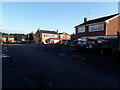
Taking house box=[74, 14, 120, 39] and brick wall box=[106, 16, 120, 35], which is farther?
brick wall box=[106, 16, 120, 35]

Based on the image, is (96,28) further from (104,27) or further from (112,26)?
(112,26)

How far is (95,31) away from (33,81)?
23225mm

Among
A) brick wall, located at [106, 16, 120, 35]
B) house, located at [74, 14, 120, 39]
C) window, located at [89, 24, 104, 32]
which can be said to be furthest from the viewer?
window, located at [89, 24, 104, 32]

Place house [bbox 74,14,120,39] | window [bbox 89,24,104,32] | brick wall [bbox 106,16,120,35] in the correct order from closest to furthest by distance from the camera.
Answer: house [bbox 74,14,120,39], brick wall [bbox 106,16,120,35], window [bbox 89,24,104,32]

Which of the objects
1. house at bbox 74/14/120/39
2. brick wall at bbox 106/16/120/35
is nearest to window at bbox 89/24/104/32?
house at bbox 74/14/120/39

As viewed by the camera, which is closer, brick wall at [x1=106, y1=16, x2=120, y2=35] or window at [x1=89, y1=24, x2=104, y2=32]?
brick wall at [x1=106, y1=16, x2=120, y2=35]

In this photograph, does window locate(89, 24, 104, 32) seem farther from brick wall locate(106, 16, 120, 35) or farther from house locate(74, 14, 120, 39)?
brick wall locate(106, 16, 120, 35)

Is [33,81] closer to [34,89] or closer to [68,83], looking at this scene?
[34,89]

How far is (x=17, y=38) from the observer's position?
95.5 m

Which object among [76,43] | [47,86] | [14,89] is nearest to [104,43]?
[76,43]

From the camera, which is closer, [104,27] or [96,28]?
[104,27]

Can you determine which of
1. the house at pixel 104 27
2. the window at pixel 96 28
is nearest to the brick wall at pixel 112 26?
the house at pixel 104 27

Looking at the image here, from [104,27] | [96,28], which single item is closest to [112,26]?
[104,27]

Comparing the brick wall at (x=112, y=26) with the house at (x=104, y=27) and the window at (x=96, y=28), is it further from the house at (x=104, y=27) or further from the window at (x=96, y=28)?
the window at (x=96, y=28)
